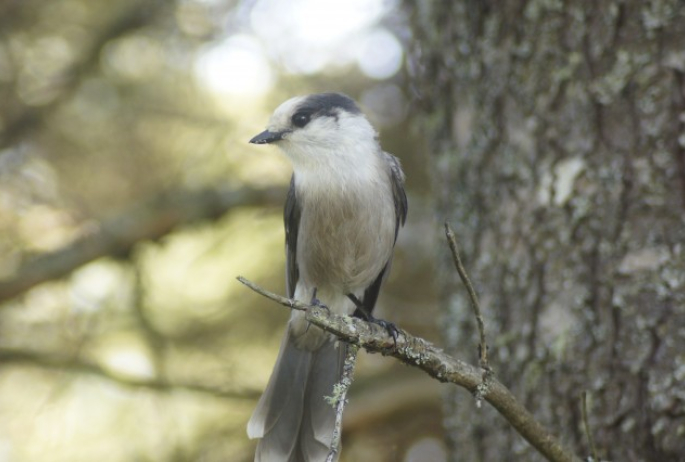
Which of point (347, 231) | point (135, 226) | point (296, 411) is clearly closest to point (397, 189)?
point (347, 231)

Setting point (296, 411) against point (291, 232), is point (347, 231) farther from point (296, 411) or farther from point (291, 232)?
point (296, 411)

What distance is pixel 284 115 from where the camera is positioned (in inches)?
119

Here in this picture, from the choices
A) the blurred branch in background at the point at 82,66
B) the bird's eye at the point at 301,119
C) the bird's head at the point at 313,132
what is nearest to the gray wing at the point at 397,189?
the bird's head at the point at 313,132

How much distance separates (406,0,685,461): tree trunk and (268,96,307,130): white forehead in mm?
649

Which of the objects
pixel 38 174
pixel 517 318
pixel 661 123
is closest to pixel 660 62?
pixel 661 123

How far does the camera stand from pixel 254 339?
454 centimetres

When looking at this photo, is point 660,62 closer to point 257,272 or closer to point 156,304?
point 257,272

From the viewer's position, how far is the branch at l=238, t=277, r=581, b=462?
1.94 meters

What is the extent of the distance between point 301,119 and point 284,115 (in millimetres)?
65

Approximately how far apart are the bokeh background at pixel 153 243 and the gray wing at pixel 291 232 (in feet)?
2.96

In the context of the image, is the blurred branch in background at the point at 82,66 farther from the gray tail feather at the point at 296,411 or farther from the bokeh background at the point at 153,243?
the gray tail feather at the point at 296,411

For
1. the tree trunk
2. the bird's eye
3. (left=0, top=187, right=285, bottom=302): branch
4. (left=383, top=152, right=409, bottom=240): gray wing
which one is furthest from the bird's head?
(left=0, top=187, right=285, bottom=302): branch

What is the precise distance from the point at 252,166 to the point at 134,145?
26.8 inches

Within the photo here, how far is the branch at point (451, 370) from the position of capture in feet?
6.36
